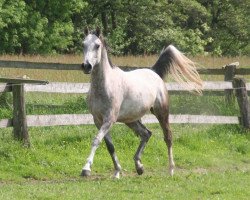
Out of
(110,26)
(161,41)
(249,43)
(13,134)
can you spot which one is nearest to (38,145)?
(13,134)

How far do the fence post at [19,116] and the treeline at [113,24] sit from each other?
77.7 feet

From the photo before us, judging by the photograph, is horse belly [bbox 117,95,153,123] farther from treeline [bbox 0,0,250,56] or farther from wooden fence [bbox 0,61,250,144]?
treeline [bbox 0,0,250,56]

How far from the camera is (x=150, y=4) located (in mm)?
41656

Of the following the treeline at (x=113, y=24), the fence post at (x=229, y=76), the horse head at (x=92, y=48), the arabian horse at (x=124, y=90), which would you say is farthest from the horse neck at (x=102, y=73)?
the treeline at (x=113, y=24)

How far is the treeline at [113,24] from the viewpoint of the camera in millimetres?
39094

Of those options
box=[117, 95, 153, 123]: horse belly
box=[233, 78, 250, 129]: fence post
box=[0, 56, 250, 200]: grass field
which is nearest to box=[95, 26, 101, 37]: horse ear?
box=[117, 95, 153, 123]: horse belly

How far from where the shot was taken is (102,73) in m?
11.1

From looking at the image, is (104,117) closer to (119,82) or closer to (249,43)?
(119,82)

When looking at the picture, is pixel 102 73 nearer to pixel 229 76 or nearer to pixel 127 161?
pixel 127 161

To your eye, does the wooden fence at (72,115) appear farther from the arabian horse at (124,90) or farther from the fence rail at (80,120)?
the arabian horse at (124,90)

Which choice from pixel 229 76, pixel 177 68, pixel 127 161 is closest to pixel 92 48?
pixel 177 68

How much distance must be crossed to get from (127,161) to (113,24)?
104 feet

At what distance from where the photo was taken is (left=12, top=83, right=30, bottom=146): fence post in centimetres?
1229

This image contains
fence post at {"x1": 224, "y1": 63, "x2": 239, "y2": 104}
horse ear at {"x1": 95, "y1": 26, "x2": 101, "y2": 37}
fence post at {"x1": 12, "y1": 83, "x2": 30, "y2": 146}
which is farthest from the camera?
fence post at {"x1": 224, "y1": 63, "x2": 239, "y2": 104}
